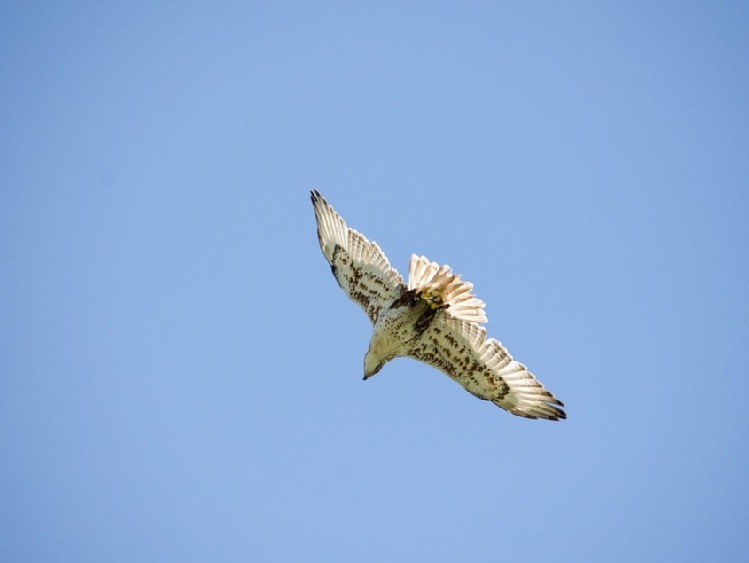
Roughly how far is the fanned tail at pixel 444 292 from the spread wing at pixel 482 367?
0.74 ft

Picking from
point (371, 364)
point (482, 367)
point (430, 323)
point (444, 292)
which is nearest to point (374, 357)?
point (371, 364)

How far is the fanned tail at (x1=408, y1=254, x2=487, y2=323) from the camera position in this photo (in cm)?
768

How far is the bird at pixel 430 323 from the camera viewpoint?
305 inches

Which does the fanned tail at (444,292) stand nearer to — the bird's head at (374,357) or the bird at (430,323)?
the bird at (430,323)

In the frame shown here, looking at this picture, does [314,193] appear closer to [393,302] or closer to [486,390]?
[393,302]

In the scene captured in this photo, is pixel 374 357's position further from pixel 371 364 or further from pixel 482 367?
pixel 482 367

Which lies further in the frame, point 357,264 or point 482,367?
point 357,264

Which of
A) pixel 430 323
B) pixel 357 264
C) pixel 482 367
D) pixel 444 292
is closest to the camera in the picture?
pixel 444 292

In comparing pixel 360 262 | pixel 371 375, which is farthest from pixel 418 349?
pixel 360 262

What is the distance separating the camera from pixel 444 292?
7.71m

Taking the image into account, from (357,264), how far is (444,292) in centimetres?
122

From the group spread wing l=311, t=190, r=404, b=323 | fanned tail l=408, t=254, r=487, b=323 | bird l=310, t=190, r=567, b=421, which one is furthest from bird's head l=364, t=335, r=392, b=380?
fanned tail l=408, t=254, r=487, b=323

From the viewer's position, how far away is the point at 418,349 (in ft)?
27.2

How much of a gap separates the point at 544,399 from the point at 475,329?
118 cm
